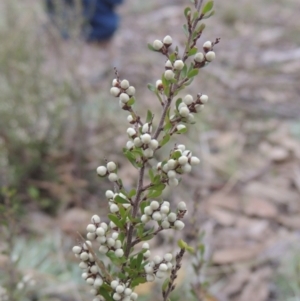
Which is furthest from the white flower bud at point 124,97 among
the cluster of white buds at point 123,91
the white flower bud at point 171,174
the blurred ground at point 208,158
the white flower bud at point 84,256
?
the blurred ground at point 208,158

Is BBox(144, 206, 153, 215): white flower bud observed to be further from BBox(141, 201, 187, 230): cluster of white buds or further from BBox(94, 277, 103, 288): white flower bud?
BBox(94, 277, 103, 288): white flower bud

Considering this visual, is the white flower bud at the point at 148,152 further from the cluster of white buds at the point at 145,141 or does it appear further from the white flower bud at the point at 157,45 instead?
the white flower bud at the point at 157,45

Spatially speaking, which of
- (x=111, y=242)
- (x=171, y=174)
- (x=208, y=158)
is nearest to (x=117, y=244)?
(x=111, y=242)

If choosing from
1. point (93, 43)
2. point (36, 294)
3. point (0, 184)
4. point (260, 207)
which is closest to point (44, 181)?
point (0, 184)

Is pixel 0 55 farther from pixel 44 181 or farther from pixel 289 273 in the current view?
pixel 289 273

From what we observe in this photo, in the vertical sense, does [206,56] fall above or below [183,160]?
above

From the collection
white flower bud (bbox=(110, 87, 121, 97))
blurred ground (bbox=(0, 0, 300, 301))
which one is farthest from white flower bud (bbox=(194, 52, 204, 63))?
blurred ground (bbox=(0, 0, 300, 301))

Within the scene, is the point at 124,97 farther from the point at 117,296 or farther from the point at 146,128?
the point at 117,296
